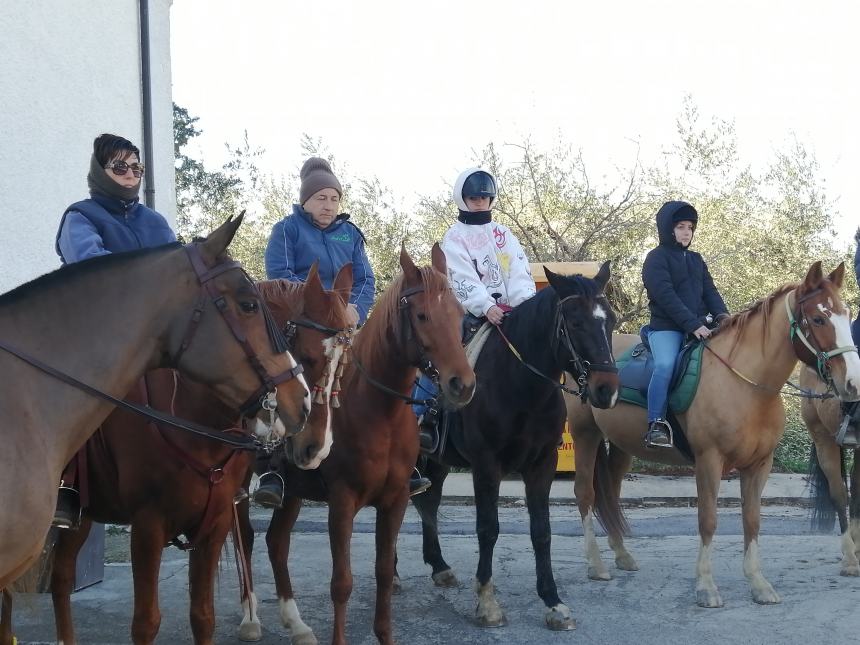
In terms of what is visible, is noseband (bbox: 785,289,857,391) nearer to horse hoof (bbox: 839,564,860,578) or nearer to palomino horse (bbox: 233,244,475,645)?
horse hoof (bbox: 839,564,860,578)

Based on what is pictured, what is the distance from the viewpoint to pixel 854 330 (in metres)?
7.58

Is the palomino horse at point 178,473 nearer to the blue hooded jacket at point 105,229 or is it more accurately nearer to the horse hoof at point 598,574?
the blue hooded jacket at point 105,229

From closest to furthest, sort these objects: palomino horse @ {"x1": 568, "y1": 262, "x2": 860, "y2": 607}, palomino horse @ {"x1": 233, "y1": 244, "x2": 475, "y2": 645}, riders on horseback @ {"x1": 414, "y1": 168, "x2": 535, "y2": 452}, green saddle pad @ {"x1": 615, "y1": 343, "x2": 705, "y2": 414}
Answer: palomino horse @ {"x1": 233, "y1": 244, "x2": 475, "y2": 645}, palomino horse @ {"x1": 568, "y1": 262, "x2": 860, "y2": 607}, riders on horseback @ {"x1": 414, "y1": 168, "x2": 535, "y2": 452}, green saddle pad @ {"x1": 615, "y1": 343, "x2": 705, "y2": 414}

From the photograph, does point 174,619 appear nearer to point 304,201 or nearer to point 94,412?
point 304,201

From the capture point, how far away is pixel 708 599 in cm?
604

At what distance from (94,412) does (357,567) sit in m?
4.85

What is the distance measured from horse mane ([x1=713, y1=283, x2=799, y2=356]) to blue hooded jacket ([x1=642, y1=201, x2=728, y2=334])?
0.20 metres

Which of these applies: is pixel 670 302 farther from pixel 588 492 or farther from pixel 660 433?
pixel 588 492

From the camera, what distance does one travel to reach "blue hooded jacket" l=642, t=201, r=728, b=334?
22.6 feet

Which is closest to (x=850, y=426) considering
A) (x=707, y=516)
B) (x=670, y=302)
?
(x=707, y=516)

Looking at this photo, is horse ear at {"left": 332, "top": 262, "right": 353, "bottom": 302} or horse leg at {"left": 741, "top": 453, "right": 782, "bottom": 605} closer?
horse ear at {"left": 332, "top": 262, "right": 353, "bottom": 302}

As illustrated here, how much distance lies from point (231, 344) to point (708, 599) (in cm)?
429

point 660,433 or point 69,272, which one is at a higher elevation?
point 69,272

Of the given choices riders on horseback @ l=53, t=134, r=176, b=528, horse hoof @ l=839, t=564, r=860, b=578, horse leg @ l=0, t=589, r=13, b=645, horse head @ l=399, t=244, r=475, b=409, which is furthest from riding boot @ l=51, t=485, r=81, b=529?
horse hoof @ l=839, t=564, r=860, b=578
